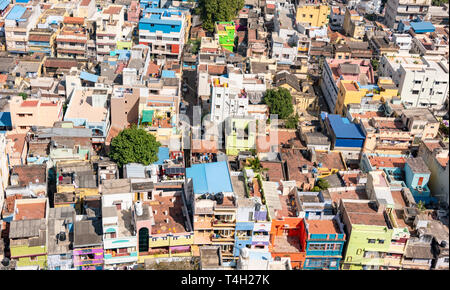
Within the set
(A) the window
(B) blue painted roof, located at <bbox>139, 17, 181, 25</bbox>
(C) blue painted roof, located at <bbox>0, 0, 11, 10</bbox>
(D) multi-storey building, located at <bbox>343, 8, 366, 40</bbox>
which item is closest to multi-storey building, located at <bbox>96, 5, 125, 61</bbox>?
(B) blue painted roof, located at <bbox>139, 17, 181, 25</bbox>

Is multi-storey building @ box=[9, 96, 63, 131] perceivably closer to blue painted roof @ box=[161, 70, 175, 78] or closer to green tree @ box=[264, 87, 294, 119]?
blue painted roof @ box=[161, 70, 175, 78]

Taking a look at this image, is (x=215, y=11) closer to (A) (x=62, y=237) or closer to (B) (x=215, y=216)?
(B) (x=215, y=216)

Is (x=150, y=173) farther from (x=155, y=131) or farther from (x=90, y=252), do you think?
(x=90, y=252)

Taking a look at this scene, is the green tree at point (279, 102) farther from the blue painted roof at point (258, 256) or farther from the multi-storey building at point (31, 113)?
the blue painted roof at point (258, 256)

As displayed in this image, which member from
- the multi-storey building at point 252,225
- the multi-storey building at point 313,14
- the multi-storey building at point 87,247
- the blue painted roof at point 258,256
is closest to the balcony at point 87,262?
the multi-storey building at point 87,247

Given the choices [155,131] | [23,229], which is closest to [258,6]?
[155,131]
